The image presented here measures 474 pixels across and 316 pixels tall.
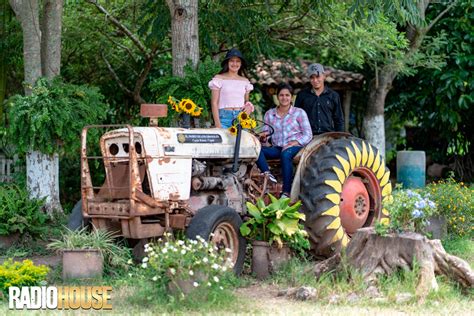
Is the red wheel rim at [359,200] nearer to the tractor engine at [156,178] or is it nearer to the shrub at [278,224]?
the shrub at [278,224]

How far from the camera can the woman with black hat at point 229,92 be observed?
8.13m

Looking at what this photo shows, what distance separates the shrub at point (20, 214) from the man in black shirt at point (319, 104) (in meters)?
3.37

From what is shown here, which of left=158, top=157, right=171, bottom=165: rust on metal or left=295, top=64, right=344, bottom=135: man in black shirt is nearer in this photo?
left=158, top=157, right=171, bottom=165: rust on metal

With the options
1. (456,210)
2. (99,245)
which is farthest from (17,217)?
(456,210)

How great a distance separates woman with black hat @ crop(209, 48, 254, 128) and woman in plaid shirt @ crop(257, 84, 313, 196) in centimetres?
41

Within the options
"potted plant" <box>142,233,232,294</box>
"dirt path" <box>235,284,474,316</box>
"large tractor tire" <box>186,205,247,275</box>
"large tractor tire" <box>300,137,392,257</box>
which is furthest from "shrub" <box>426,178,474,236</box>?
"potted plant" <box>142,233,232,294</box>

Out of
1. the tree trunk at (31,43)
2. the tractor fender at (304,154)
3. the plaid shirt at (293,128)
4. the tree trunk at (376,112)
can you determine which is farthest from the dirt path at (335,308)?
the tree trunk at (376,112)

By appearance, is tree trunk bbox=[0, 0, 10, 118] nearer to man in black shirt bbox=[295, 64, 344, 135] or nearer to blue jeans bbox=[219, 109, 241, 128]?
blue jeans bbox=[219, 109, 241, 128]

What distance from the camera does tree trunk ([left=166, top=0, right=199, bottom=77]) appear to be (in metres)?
9.20

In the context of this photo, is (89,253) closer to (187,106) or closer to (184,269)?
(184,269)

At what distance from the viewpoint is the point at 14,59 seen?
1198 centimetres

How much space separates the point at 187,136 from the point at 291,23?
517cm

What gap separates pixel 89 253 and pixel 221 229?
1.23 metres

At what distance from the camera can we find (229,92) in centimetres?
817
